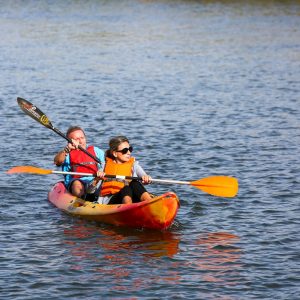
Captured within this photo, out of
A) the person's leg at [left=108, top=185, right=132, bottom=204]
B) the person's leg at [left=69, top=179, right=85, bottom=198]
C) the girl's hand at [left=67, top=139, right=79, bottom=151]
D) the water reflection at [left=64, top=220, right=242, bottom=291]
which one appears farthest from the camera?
the person's leg at [left=69, top=179, right=85, bottom=198]

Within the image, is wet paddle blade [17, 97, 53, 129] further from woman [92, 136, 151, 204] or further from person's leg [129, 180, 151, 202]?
person's leg [129, 180, 151, 202]

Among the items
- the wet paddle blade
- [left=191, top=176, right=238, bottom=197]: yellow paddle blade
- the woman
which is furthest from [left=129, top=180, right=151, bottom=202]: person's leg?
the wet paddle blade

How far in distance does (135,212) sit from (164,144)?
5.54 m

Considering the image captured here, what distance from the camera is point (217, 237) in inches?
469

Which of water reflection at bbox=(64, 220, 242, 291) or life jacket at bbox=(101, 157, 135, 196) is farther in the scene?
life jacket at bbox=(101, 157, 135, 196)

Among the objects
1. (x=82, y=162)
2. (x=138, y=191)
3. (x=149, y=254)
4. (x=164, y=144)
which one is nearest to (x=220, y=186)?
(x=138, y=191)

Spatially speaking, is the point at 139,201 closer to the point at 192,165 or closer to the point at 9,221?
the point at 9,221

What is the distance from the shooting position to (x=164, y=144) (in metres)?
17.6

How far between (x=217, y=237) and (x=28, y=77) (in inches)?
593

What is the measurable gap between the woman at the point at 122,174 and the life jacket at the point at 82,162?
0.61 metres

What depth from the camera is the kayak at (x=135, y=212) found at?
39.2ft

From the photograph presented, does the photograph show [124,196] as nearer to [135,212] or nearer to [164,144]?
[135,212]

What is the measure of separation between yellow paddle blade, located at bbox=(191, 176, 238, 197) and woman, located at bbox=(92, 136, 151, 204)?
79cm

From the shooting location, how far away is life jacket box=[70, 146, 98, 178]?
13336 mm
